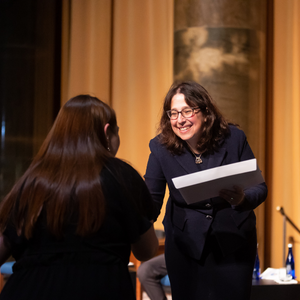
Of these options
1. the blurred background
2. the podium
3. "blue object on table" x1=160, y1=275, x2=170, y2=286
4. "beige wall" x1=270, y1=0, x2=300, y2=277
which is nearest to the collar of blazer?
the podium

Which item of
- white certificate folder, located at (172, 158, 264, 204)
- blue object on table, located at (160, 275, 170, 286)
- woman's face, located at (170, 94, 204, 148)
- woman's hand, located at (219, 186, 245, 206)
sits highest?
woman's face, located at (170, 94, 204, 148)

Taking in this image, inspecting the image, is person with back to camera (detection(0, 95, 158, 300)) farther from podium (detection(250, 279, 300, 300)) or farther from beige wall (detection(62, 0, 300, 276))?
beige wall (detection(62, 0, 300, 276))

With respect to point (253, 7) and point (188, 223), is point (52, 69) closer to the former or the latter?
point (253, 7)

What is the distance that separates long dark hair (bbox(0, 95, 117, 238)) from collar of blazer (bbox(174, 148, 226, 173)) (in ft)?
Answer: 2.32

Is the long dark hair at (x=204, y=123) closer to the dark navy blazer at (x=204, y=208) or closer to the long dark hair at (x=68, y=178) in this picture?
the dark navy blazer at (x=204, y=208)

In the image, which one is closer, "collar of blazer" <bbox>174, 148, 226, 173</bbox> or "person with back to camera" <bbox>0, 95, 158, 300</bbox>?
"person with back to camera" <bbox>0, 95, 158, 300</bbox>

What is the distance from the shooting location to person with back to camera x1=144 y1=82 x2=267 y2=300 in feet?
6.53

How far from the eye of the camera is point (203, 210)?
2051 mm

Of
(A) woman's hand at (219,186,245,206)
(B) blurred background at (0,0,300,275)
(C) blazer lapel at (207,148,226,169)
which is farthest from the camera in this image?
(B) blurred background at (0,0,300,275)

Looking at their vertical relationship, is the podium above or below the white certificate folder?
below

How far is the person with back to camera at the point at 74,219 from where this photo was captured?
135 cm

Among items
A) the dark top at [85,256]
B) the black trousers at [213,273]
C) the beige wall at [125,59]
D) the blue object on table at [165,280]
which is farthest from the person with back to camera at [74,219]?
the beige wall at [125,59]

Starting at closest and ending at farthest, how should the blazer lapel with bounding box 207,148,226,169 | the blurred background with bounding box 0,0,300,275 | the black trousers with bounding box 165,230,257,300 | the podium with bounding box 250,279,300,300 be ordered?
the black trousers with bounding box 165,230,257,300, the blazer lapel with bounding box 207,148,226,169, the podium with bounding box 250,279,300,300, the blurred background with bounding box 0,0,300,275

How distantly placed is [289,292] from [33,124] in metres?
3.89
